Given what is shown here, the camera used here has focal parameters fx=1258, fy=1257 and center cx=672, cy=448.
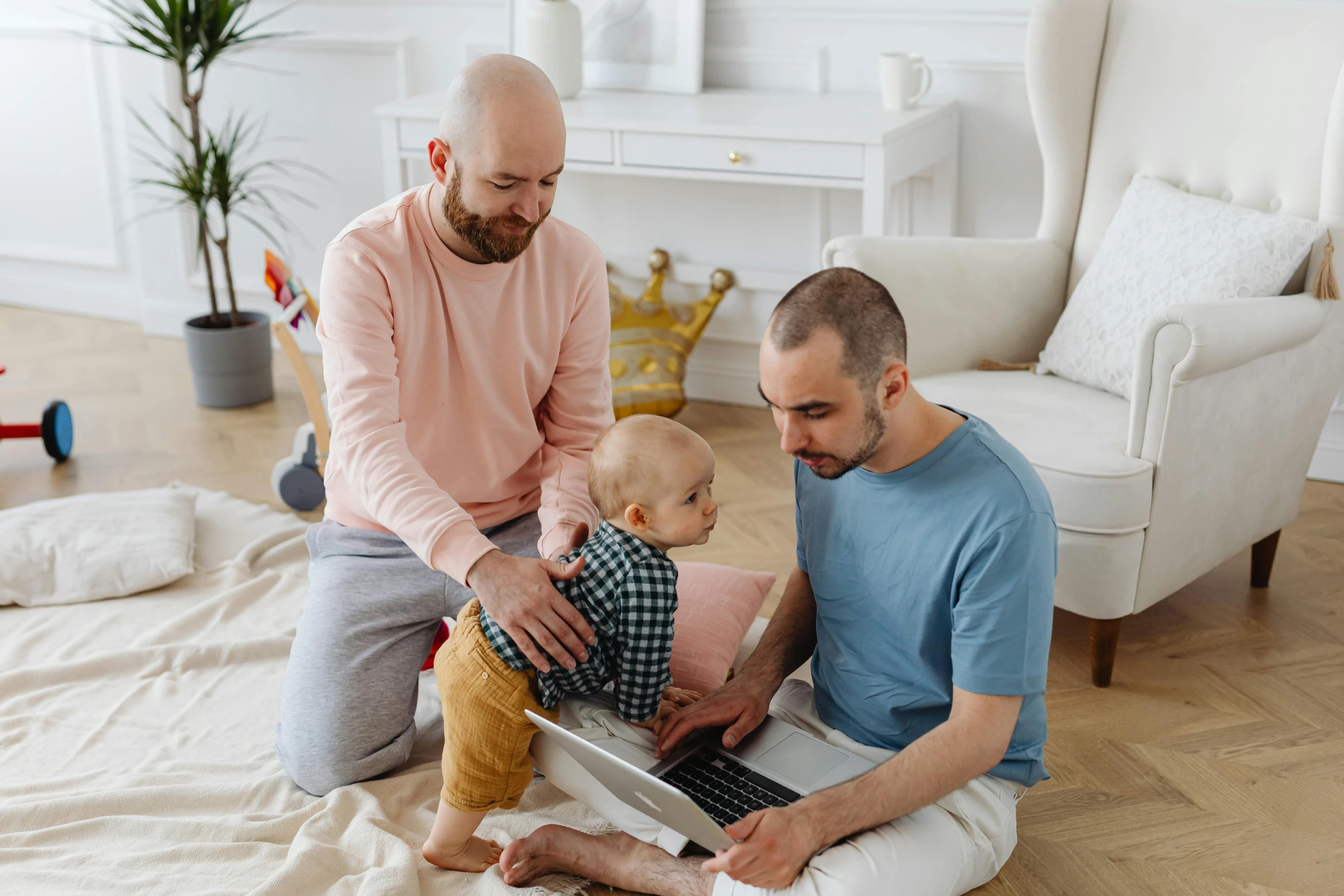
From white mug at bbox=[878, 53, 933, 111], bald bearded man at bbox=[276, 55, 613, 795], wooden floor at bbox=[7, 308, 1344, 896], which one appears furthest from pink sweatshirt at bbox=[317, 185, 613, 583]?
white mug at bbox=[878, 53, 933, 111]

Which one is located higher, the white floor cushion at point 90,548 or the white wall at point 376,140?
the white wall at point 376,140

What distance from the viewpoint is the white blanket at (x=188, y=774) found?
1.68m

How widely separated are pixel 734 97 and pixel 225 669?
6.30 ft

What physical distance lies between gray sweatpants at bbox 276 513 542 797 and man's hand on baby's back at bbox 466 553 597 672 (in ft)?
1.06

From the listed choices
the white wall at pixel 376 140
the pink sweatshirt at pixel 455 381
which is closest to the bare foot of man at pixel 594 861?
the pink sweatshirt at pixel 455 381

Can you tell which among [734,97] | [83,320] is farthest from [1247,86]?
[83,320]

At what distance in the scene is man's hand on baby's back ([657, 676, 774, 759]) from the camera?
1.60 metres

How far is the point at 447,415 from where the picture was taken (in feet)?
6.25

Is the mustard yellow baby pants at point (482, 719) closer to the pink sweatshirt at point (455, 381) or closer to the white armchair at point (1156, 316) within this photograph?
the pink sweatshirt at point (455, 381)

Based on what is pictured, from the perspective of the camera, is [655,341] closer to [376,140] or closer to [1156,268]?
[376,140]

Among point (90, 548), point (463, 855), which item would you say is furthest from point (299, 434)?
point (463, 855)

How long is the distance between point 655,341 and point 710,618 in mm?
1510

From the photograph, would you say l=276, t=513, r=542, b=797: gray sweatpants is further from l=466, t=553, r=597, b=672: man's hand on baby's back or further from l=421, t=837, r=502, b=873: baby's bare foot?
l=466, t=553, r=597, b=672: man's hand on baby's back

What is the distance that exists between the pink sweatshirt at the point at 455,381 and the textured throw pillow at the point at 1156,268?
38.8 inches
